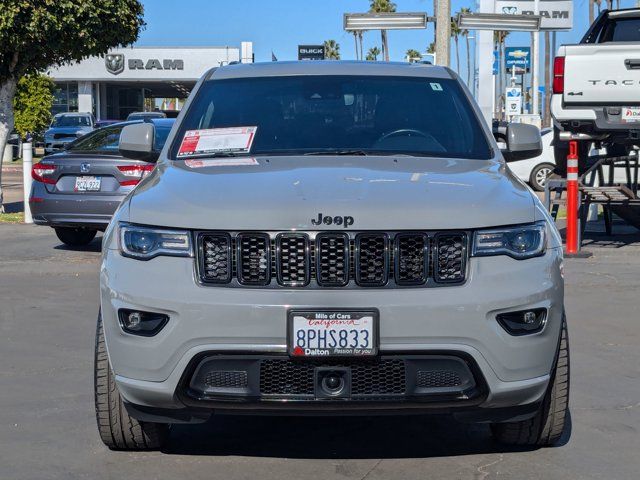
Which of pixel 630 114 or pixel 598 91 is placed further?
pixel 598 91

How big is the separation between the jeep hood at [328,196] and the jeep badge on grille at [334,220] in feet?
0.06

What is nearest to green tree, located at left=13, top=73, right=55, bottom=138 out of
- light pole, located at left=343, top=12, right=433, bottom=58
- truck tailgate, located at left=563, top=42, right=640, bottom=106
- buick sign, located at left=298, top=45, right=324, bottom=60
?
buick sign, located at left=298, top=45, right=324, bottom=60

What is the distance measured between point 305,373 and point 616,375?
3.01 metres

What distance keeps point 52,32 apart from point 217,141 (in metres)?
12.6

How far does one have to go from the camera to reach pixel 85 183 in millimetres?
12406

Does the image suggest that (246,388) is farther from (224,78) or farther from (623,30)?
(623,30)

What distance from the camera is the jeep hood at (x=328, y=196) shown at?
4453 mm

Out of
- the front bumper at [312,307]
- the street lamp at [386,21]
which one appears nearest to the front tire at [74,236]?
the street lamp at [386,21]

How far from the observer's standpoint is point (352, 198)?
456 cm

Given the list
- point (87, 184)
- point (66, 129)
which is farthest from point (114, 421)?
point (66, 129)

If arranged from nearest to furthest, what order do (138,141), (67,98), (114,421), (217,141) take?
(114,421) < (217,141) < (138,141) < (67,98)

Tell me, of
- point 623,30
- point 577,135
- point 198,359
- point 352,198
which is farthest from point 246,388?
point 623,30

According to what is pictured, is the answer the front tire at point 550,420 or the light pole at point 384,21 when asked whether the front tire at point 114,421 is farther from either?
the light pole at point 384,21

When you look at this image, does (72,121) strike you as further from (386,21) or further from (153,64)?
(386,21)
